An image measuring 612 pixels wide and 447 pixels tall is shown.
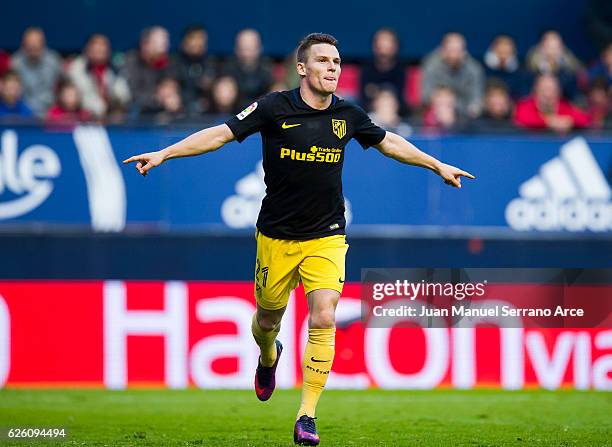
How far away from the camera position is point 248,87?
13.6 m

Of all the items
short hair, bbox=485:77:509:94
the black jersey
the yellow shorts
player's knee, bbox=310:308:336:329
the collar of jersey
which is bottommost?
→ player's knee, bbox=310:308:336:329

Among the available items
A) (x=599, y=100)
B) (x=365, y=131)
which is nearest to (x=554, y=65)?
(x=599, y=100)

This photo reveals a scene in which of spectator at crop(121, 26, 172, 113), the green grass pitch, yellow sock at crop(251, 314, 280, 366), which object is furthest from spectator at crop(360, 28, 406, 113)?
yellow sock at crop(251, 314, 280, 366)

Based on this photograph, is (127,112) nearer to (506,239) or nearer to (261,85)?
(261,85)

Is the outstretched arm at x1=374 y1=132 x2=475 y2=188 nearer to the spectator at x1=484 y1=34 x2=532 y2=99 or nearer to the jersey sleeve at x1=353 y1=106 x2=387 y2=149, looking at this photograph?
the jersey sleeve at x1=353 y1=106 x2=387 y2=149

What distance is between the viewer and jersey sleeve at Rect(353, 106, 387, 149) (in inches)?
317

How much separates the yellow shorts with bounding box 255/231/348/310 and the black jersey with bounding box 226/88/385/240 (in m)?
0.07

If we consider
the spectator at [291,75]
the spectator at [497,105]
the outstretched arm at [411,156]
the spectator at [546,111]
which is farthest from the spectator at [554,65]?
the outstretched arm at [411,156]

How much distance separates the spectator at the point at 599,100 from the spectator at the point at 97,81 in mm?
5464

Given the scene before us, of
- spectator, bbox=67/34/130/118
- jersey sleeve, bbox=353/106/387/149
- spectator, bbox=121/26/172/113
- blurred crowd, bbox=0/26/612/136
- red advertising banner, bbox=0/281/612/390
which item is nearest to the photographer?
jersey sleeve, bbox=353/106/387/149

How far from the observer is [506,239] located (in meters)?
13.0

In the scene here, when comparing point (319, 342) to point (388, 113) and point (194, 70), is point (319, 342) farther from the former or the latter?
point (194, 70)

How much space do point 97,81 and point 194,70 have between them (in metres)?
1.12

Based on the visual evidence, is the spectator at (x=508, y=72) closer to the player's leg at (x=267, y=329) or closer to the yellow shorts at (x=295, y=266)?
the player's leg at (x=267, y=329)
